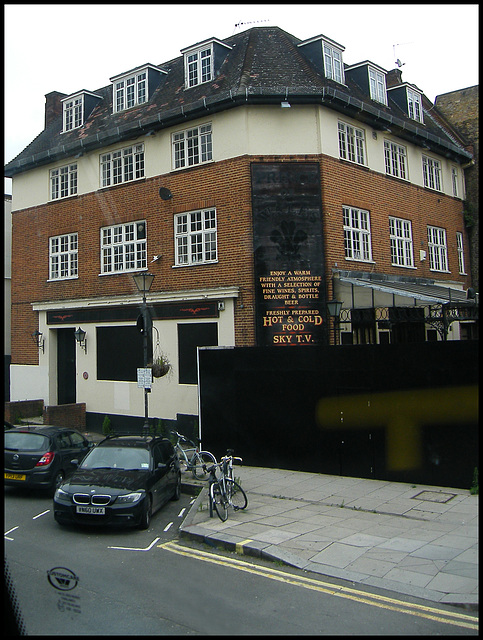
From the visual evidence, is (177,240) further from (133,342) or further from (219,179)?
(133,342)

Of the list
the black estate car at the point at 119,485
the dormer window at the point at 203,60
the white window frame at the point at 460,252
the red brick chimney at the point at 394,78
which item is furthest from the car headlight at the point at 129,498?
the red brick chimney at the point at 394,78

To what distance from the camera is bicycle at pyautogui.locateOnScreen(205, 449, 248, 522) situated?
32.4 feet

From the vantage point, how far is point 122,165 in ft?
66.9

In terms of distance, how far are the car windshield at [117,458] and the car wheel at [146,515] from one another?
80cm

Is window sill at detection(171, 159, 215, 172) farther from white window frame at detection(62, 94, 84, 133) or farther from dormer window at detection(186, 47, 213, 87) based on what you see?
white window frame at detection(62, 94, 84, 133)

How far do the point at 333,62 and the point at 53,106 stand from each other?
12.9 meters

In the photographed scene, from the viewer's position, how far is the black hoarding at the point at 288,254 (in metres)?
16.6

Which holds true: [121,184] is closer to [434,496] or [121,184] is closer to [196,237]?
[196,237]

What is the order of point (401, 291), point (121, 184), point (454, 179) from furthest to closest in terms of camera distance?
point (454, 179)
point (121, 184)
point (401, 291)

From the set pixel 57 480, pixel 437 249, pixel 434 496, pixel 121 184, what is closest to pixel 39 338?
pixel 121 184

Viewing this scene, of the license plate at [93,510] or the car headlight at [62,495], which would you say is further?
the car headlight at [62,495]

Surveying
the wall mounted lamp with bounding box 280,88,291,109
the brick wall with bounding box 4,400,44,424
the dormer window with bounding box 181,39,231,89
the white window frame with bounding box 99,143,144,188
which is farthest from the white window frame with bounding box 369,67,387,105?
the brick wall with bounding box 4,400,44,424

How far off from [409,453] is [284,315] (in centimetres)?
609

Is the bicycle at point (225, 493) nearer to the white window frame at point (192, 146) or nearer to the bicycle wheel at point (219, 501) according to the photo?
the bicycle wheel at point (219, 501)
